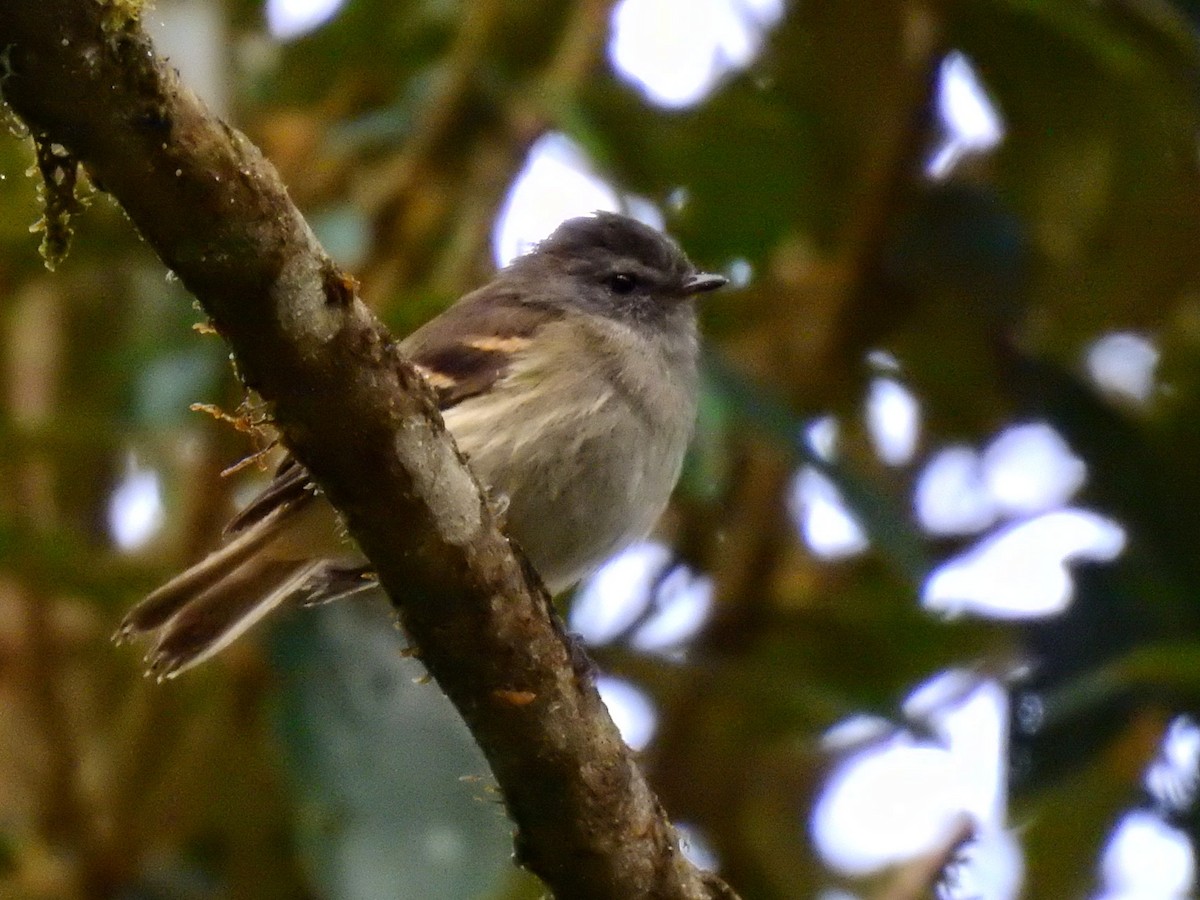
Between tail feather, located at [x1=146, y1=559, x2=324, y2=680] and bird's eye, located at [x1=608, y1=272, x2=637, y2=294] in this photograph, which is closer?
tail feather, located at [x1=146, y1=559, x2=324, y2=680]

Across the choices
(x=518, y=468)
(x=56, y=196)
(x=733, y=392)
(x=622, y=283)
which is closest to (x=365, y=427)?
(x=56, y=196)

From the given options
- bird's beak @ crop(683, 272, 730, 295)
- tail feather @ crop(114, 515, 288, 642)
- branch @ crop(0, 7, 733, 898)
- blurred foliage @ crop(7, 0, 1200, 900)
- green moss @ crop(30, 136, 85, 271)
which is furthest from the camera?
bird's beak @ crop(683, 272, 730, 295)

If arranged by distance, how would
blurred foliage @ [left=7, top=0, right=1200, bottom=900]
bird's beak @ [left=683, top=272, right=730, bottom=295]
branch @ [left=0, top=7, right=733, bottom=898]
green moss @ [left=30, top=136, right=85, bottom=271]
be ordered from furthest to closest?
1. bird's beak @ [left=683, top=272, right=730, bottom=295]
2. blurred foliage @ [left=7, top=0, right=1200, bottom=900]
3. green moss @ [left=30, top=136, right=85, bottom=271]
4. branch @ [left=0, top=7, right=733, bottom=898]

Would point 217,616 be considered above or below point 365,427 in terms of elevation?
below

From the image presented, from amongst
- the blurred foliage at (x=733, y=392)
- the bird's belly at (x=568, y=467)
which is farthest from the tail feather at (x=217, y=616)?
the bird's belly at (x=568, y=467)

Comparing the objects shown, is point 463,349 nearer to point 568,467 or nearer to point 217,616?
point 568,467

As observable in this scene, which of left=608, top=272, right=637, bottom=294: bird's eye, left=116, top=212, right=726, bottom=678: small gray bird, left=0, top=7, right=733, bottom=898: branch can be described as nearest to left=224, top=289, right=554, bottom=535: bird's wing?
left=116, top=212, right=726, bottom=678: small gray bird

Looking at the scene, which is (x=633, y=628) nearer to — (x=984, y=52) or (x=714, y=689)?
(x=714, y=689)

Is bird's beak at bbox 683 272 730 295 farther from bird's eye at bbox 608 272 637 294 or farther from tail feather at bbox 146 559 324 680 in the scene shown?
tail feather at bbox 146 559 324 680
